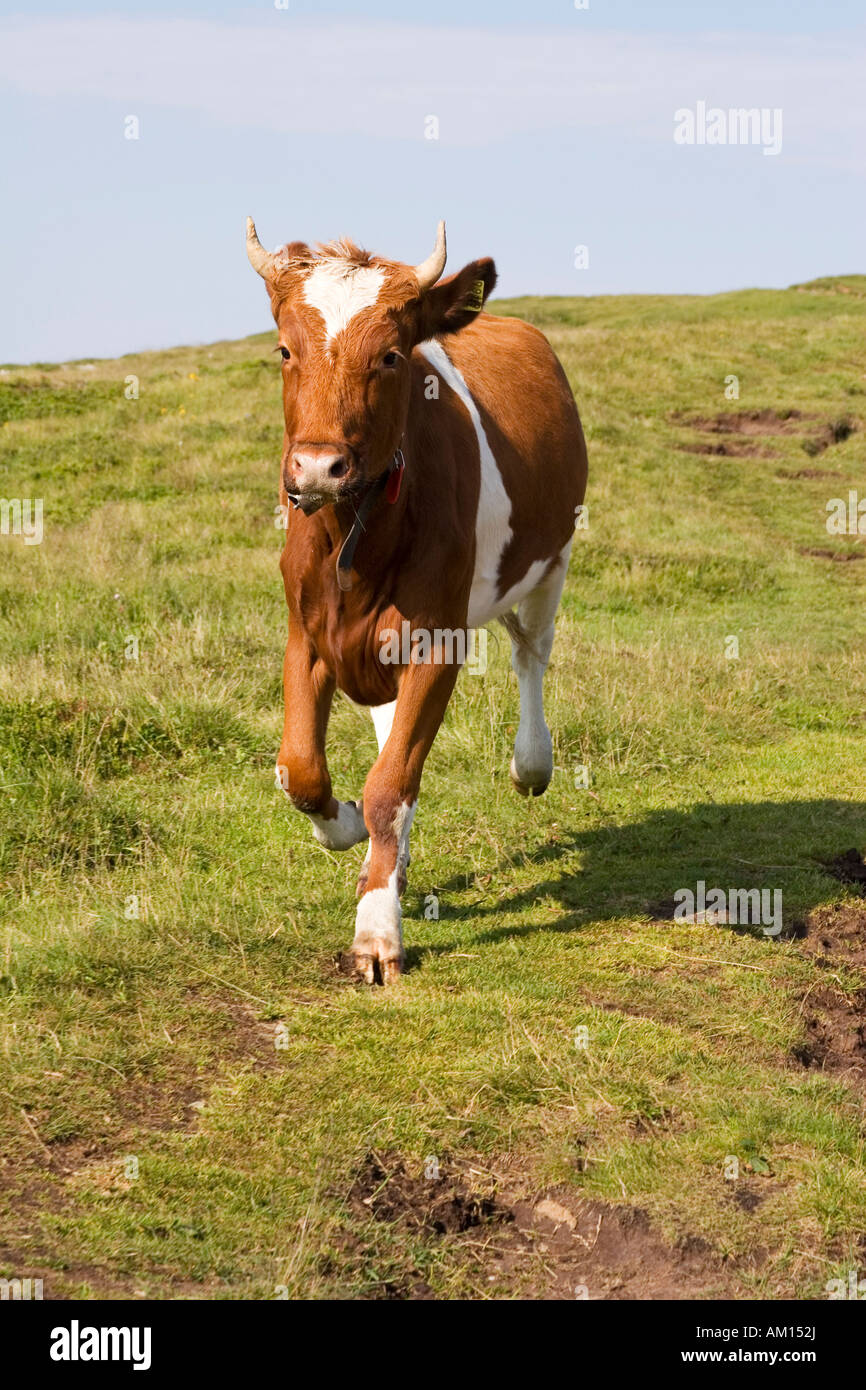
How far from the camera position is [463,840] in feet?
24.8

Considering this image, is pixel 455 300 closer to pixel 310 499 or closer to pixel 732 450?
pixel 310 499

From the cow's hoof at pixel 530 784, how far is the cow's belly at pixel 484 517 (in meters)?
1.17

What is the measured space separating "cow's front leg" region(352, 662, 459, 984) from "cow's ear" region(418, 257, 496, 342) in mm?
1320

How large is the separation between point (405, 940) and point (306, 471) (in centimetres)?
220

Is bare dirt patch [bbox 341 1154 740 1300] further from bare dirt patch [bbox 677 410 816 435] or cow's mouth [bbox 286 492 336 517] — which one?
bare dirt patch [bbox 677 410 816 435]

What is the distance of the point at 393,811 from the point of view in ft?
19.0

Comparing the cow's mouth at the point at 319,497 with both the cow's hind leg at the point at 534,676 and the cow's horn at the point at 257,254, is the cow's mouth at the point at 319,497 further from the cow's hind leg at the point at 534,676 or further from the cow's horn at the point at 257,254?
the cow's hind leg at the point at 534,676

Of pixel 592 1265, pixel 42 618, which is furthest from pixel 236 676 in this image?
pixel 592 1265

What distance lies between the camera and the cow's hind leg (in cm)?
797

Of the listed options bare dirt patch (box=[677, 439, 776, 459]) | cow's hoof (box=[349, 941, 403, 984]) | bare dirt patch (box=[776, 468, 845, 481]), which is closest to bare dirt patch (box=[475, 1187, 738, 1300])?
cow's hoof (box=[349, 941, 403, 984])

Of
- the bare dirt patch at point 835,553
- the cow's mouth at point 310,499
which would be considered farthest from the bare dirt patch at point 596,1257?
the bare dirt patch at point 835,553

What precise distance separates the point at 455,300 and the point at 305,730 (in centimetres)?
179

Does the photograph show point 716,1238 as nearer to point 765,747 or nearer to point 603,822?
point 603,822

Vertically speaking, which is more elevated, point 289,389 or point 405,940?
point 289,389
